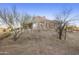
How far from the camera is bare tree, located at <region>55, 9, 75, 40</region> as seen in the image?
2.50 metres

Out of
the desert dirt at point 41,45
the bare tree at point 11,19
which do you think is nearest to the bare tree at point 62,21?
the desert dirt at point 41,45

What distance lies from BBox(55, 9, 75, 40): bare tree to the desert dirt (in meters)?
0.06

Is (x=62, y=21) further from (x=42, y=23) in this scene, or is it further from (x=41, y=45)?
(x=41, y=45)

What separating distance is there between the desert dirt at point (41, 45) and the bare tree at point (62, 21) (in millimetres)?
59

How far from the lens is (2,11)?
2.51 metres

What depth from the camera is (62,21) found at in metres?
2.51

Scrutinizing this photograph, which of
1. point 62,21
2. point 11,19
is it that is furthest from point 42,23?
point 11,19

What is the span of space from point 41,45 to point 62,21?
0.33m

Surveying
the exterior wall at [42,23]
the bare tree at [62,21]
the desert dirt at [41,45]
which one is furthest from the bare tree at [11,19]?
the bare tree at [62,21]

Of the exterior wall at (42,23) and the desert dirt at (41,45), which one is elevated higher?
the exterior wall at (42,23)

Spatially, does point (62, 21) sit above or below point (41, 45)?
above

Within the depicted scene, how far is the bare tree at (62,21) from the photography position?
8.21 feet

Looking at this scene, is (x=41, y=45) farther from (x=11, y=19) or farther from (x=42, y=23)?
(x=11, y=19)

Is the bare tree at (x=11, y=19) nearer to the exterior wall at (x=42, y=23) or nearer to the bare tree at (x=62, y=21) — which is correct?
the exterior wall at (x=42, y=23)
